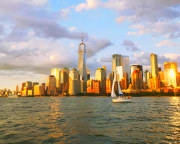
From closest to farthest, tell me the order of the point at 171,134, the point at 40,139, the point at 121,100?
the point at 40,139 → the point at 171,134 → the point at 121,100

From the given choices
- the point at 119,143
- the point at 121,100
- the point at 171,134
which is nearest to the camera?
the point at 119,143

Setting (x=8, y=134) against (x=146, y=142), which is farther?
(x=8, y=134)

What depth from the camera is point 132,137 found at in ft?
83.4

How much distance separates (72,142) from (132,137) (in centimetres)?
865

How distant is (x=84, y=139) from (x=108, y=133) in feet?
16.2

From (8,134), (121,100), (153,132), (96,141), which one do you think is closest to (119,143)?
(96,141)

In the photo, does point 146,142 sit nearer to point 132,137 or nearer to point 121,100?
point 132,137

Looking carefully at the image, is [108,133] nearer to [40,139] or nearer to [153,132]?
[153,132]

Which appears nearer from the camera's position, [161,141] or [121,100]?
[161,141]

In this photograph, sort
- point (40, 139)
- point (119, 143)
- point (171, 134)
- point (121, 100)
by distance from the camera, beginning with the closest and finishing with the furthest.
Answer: point (119, 143)
point (40, 139)
point (171, 134)
point (121, 100)

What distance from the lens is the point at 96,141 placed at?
23703mm

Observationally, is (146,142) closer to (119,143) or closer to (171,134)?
(119,143)

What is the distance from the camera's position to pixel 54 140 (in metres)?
24.1

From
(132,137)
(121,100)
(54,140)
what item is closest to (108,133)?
(132,137)
